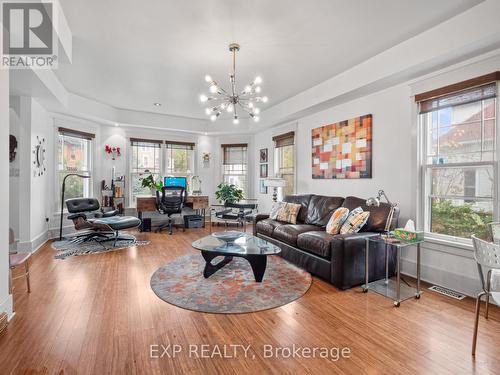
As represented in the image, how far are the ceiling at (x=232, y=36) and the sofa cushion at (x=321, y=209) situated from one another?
189 cm

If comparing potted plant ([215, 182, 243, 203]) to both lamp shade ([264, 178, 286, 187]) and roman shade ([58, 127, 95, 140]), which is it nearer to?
lamp shade ([264, 178, 286, 187])

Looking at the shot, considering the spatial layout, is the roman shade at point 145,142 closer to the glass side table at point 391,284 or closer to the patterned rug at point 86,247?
the patterned rug at point 86,247

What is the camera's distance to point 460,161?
2.88 meters

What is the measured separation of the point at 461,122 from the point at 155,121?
5.82m

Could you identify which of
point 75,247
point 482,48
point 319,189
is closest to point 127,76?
point 75,247

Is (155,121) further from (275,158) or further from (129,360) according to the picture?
(129,360)

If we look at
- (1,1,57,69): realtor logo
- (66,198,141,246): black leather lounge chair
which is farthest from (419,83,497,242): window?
(66,198,141,246): black leather lounge chair

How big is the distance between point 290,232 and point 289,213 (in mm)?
727

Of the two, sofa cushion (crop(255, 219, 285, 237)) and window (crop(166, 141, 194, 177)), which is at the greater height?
window (crop(166, 141, 194, 177))

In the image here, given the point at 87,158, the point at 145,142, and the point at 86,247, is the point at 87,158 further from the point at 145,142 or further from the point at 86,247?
the point at 86,247

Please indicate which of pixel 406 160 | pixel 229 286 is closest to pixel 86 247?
pixel 229 286

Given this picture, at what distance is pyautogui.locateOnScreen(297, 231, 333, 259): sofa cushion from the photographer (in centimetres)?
306

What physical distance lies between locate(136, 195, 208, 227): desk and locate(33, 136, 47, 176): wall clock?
1851mm

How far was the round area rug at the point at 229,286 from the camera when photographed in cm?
251
